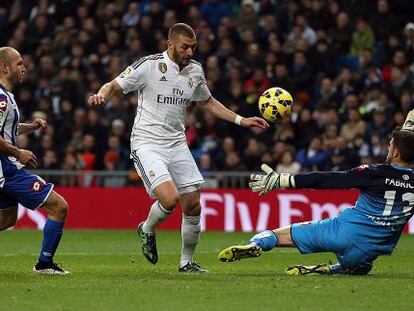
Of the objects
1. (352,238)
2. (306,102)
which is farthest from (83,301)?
(306,102)

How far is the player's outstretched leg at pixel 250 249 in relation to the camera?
417 inches

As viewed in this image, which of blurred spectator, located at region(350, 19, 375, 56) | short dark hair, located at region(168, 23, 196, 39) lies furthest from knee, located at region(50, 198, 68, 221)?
blurred spectator, located at region(350, 19, 375, 56)

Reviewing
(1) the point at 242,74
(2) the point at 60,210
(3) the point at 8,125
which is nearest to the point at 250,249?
(2) the point at 60,210

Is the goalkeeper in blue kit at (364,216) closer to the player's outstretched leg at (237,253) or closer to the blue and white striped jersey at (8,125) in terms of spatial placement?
the player's outstretched leg at (237,253)

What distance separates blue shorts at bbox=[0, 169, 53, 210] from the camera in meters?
10.9

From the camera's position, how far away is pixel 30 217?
68.8ft

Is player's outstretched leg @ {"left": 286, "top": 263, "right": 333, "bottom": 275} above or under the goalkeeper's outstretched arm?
under

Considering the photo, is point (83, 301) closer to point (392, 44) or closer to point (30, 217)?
point (30, 217)

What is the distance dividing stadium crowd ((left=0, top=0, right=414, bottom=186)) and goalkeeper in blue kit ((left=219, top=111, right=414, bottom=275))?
920 centimetres

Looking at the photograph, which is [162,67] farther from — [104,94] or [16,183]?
[16,183]

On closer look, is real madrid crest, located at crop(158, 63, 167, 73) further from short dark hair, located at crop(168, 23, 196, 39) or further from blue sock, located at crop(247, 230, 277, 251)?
blue sock, located at crop(247, 230, 277, 251)

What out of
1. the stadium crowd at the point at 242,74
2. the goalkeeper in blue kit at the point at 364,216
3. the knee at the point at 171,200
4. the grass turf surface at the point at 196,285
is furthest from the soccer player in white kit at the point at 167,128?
the stadium crowd at the point at 242,74

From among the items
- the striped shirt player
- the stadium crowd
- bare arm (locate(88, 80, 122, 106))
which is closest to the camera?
the striped shirt player

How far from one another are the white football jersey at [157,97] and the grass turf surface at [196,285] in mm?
1441
